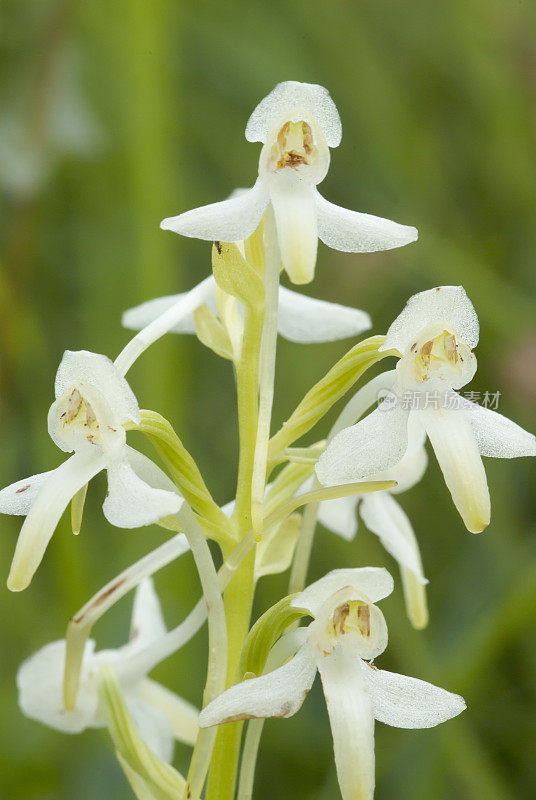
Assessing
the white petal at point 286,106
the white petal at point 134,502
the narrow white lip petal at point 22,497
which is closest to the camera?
the white petal at point 134,502

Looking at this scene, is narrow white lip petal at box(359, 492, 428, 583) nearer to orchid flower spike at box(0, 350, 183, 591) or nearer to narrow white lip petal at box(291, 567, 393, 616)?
narrow white lip petal at box(291, 567, 393, 616)

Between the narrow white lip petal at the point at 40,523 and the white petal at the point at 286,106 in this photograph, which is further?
the white petal at the point at 286,106

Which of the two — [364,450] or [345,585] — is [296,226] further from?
[345,585]

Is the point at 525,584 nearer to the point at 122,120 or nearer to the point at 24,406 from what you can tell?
the point at 24,406

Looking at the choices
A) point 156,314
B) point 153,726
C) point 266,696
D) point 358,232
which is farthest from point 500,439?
point 153,726

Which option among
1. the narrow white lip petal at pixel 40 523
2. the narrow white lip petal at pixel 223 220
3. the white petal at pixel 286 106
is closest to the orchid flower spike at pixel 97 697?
the narrow white lip petal at pixel 40 523

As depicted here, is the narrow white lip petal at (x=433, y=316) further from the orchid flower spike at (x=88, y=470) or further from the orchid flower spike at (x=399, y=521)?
the orchid flower spike at (x=88, y=470)

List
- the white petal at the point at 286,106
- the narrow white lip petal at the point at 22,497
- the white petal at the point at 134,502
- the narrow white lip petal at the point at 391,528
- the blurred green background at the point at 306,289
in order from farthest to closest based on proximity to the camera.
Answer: the blurred green background at the point at 306,289, the narrow white lip petal at the point at 391,528, the white petal at the point at 286,106, the narrow white lip petal at the point at 22,497, the white petal at the point at 134,502
